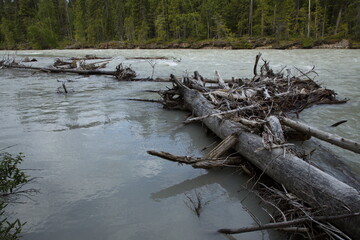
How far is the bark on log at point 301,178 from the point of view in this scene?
2303 mm

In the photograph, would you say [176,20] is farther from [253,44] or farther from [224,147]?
[224,147]

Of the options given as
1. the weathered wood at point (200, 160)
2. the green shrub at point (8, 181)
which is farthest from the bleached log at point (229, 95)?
the green shrub at point (8, 181)

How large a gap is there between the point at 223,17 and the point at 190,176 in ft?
188

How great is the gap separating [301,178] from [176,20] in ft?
204

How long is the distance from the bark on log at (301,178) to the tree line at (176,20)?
3869 cm

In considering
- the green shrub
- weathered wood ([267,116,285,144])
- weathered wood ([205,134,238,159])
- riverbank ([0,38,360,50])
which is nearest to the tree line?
riverbank ([0,38,360,50])

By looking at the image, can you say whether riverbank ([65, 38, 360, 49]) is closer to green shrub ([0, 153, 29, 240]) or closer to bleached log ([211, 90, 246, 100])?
bleached log ([211, 90, 246, 100])

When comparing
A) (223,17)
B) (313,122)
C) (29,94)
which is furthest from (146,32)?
(313,122)

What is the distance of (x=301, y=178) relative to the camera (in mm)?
2783

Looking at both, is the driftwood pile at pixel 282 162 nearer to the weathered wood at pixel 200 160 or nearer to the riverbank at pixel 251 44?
the weathered wood at pixel 200 160

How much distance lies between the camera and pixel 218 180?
353 cm

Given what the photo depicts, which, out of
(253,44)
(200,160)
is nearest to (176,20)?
(253,44)

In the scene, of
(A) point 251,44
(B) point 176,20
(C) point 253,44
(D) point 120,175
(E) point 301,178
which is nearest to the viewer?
(E) point 301,178

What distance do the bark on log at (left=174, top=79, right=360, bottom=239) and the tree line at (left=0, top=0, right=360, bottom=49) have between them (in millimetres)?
38689
